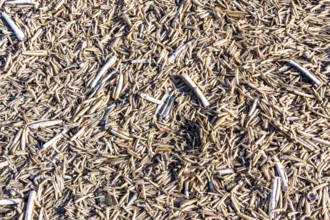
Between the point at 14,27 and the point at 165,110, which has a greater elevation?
the point at 14,27

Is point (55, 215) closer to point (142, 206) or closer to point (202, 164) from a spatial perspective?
point (142, 206)

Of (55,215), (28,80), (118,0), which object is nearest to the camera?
(55,215)

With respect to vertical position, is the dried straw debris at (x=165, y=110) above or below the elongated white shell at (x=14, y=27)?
below

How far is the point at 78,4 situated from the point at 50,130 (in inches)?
30.3

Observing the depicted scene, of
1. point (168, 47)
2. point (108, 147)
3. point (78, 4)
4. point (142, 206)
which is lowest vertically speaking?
point (142, 206)

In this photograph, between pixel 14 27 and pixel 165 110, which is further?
pixel 14 27

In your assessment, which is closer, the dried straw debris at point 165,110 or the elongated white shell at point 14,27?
the dried straw debris at point 165,110

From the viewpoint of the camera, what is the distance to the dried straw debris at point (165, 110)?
2484 mm

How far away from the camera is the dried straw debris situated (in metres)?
2.48

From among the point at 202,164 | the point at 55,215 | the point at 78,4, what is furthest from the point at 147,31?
the point at 55,215

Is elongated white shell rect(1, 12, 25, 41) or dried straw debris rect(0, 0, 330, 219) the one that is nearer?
dried straw debris rect(0, 0, 330, 219)

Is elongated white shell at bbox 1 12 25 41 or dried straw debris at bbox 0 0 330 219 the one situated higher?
elongated white shell at bbox 1 12 25 41

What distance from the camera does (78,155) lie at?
2.57 meters

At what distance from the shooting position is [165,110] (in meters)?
2.63
